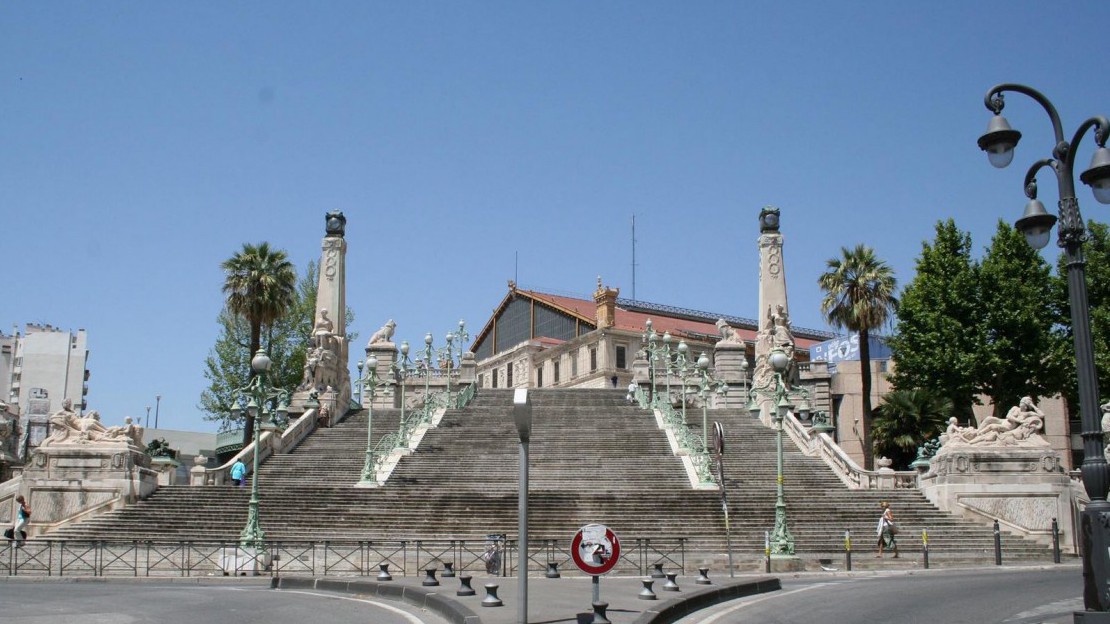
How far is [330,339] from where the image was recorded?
46438 mm

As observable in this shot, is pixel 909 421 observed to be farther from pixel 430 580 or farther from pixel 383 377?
pixel 430 580

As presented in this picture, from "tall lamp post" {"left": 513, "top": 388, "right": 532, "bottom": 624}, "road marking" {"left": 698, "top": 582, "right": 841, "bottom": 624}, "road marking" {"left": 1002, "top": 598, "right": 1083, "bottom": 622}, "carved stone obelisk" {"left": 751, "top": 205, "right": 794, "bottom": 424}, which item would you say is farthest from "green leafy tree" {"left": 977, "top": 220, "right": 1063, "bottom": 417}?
"tall lamp post" {"left": 513, "top": 388, "right": 532, "bottom": 624}

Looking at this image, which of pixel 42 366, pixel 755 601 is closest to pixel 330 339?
pixel 755 601

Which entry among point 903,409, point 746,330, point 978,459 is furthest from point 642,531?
point 746,330

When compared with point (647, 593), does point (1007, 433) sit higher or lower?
higher

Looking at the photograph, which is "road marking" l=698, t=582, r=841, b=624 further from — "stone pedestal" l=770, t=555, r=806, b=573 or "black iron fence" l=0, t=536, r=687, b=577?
"black iron fence" l=0, t=536, r=687, b=577

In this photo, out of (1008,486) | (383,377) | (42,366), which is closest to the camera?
(1008,486)

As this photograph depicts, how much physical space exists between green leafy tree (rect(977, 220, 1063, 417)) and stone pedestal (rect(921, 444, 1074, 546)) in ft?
43.2

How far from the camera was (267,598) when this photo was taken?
16.0 metres

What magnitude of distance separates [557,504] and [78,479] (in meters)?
13.6

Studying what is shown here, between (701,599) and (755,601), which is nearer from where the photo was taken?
(701,599)

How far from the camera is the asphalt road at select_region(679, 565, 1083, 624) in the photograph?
44.4 feet

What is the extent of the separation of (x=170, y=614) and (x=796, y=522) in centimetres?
1759

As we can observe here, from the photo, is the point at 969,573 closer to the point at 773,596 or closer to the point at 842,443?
the point at 773,596
